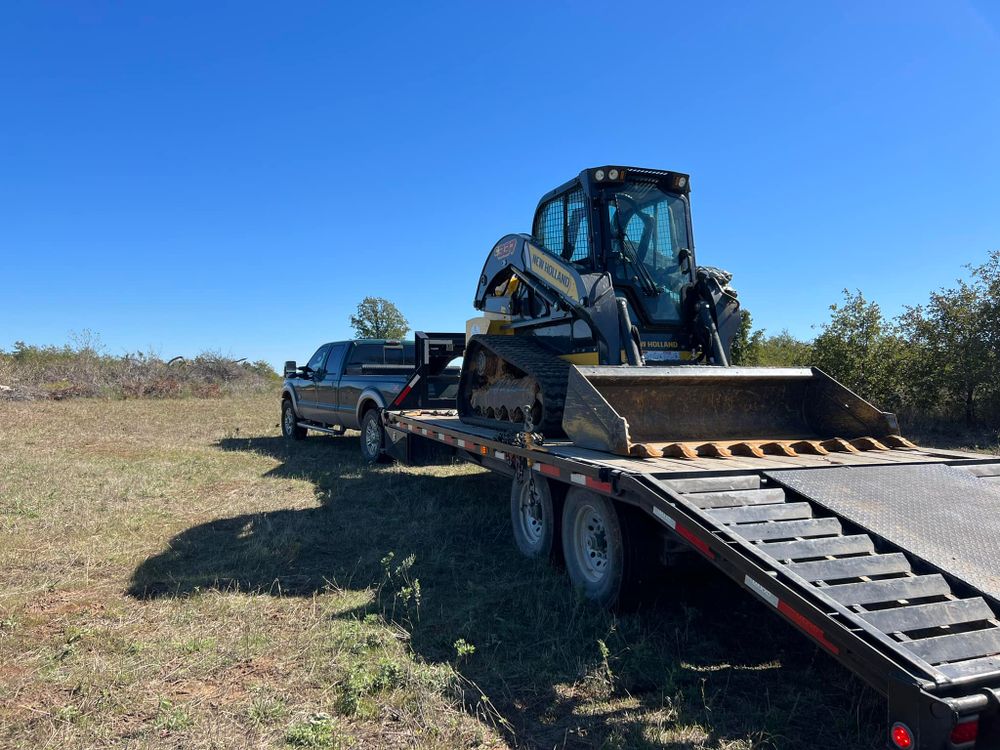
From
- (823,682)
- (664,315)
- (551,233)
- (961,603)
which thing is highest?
(551,233)

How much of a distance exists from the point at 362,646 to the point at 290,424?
35.4 ft

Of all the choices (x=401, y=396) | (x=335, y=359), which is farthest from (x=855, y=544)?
(x=335, y=359)

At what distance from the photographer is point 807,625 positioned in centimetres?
266

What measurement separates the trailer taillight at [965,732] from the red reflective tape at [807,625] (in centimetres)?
42

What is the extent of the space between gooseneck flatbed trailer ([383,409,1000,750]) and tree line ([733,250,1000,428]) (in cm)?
1251

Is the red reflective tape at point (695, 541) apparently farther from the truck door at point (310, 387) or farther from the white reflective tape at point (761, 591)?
the truck door at point (310, 387)

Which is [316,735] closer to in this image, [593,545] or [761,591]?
[761,591]

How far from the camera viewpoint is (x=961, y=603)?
8.92 ft

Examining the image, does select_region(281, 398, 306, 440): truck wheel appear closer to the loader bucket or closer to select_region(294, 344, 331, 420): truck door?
select_region(294, 344, 331, 420): truck door

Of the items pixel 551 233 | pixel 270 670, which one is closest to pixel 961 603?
pixel 270 670

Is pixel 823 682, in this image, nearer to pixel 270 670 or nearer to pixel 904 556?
pixel 904 556

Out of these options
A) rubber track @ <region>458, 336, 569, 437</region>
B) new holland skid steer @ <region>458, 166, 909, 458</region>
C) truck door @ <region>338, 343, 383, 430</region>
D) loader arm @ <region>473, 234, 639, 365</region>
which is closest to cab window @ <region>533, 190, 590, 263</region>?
new holland skid steer @ <region>458, 166, 909, 458</region>

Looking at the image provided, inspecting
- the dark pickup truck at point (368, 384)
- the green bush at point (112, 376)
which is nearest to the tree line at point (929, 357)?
the dark pickup truck at point (368, 384)

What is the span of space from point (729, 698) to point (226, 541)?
15.0 feet
